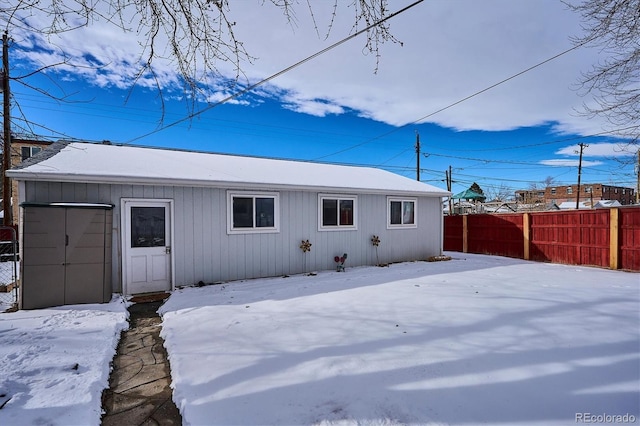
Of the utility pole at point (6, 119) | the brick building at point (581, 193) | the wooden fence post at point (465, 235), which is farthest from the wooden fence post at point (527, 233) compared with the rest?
the brick building at point (581, 193)

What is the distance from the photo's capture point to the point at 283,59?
5.54 m

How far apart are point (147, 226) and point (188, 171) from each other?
5.04 feet

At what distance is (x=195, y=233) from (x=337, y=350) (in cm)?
460

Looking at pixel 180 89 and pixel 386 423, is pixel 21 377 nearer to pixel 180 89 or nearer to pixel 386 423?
pixel 180 89

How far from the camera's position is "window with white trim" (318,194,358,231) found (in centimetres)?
839

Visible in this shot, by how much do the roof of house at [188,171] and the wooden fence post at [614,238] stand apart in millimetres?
4412

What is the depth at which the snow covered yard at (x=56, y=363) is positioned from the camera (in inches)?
91.3

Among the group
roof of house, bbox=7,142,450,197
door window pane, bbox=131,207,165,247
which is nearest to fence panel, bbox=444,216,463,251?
roof of house, bbox=7,142,450,197

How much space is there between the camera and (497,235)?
39.1 feet

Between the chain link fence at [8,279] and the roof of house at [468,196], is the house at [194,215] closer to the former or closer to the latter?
the chain link fence at [8,279]

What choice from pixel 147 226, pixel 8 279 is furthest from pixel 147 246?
pixel 8 279

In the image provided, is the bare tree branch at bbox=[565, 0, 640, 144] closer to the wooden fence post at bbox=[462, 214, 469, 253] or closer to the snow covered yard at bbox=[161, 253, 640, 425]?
the snow covered yard at bbox=[161, 253, 640, 425]

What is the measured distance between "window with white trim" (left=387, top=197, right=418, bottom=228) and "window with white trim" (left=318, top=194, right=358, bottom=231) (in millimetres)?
1387

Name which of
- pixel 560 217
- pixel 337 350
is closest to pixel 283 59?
pixel 337 350
